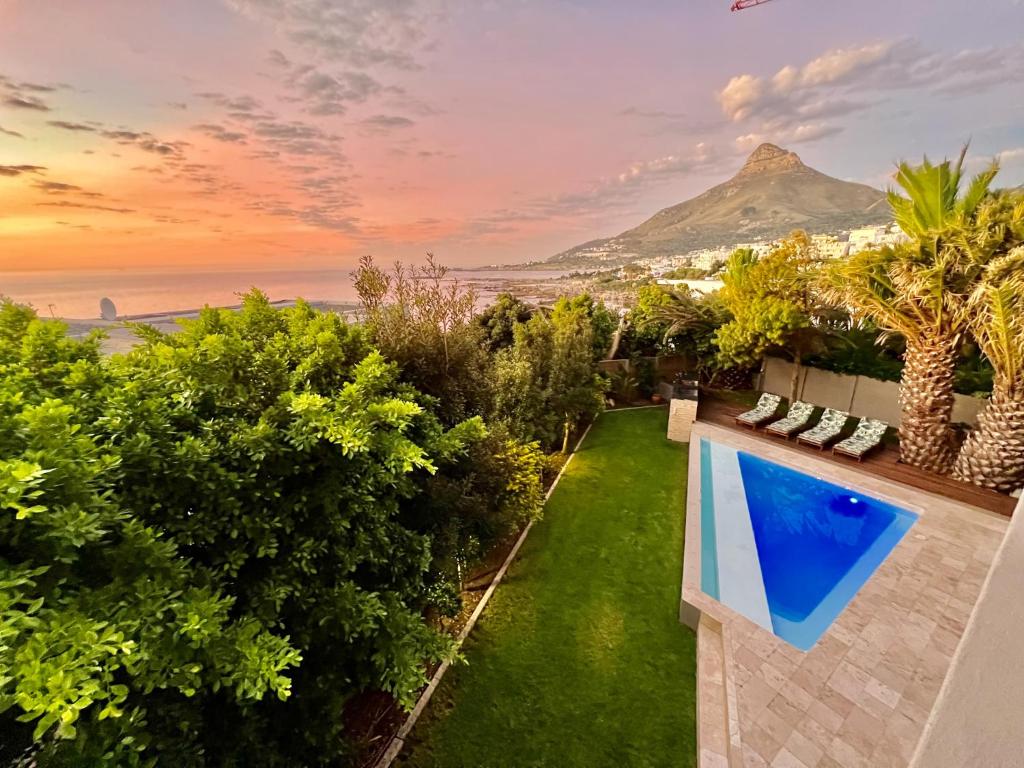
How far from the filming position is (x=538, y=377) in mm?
11961

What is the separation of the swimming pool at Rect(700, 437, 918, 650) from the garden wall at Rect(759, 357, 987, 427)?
20.8 ft

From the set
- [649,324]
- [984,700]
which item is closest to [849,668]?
[984,700]

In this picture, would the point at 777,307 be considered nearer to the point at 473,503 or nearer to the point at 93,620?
the point at 473,503

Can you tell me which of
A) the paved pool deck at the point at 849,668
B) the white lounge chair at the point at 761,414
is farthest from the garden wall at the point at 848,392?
the paved pool deck at the point at 849,668

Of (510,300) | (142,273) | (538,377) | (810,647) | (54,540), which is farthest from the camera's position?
(510,300)

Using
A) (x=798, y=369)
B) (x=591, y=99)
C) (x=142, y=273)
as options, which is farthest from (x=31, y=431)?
(x=591, y=99)

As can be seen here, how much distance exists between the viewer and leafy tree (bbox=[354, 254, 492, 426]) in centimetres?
662

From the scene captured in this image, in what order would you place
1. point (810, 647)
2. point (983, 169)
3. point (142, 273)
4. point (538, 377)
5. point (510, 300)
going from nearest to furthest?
point (810, 647)
point (983, 169)
point (142, 273)
point (538, 377)
point (510, 300)

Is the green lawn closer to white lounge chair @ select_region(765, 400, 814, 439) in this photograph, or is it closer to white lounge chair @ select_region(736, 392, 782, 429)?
white lounge chair @ select_region(765, 400, 814, 439)

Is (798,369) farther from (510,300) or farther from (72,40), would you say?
(72,40)

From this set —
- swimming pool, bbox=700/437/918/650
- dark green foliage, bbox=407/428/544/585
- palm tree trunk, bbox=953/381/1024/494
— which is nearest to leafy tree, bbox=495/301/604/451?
dark green foliage, bbox=407/428/544/585

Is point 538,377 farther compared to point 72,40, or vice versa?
point 538,377

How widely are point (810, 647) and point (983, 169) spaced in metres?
11.3

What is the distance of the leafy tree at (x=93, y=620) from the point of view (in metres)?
2.08
